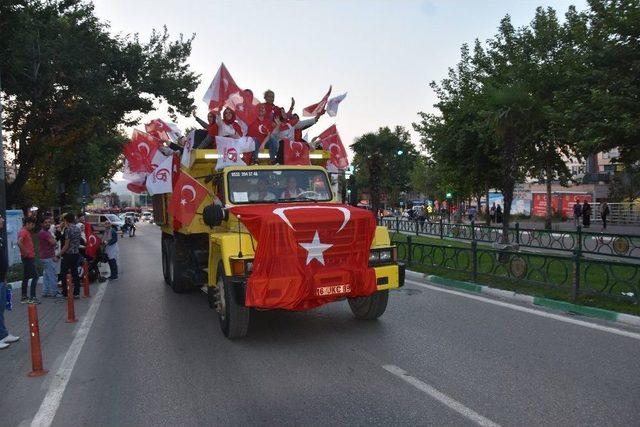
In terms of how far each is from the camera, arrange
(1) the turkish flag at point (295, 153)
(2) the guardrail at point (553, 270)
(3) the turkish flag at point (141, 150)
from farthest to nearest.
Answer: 1. (3) the turkish flag at point (141, 150)
2. (1) the turkish flag at point (295, 153)
3. (2) the guardrail at point (553, 270)

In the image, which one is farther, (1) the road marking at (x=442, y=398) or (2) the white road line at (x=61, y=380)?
(2) the white road line at (x=61, y=380)

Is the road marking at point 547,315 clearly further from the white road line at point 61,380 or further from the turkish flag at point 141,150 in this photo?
the white road line at point 61,380

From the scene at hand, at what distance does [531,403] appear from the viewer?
5039mm

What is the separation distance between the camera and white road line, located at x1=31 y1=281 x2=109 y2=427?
5047 mm

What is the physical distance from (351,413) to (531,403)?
1.65 metres

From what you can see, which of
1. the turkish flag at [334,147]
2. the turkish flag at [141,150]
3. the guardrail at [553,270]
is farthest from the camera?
the turkish flag at [141,150]

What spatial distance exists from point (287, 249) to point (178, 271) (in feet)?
18.4

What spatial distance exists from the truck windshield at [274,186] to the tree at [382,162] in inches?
119

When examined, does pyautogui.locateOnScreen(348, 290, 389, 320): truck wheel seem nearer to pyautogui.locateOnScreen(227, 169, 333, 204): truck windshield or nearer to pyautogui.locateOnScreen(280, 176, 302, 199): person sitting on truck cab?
pyautogui.locateOnScreen(227, 169, 333, 204): truck windshield

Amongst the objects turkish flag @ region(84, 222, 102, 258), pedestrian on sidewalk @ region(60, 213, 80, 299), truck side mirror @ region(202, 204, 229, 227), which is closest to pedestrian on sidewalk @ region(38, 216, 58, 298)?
pedestrian on sidewalk @ region(60, 213, 80, 299)

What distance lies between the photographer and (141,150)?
11.6 metres

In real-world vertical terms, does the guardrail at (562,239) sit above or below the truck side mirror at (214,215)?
below

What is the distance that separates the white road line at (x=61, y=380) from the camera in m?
5.05

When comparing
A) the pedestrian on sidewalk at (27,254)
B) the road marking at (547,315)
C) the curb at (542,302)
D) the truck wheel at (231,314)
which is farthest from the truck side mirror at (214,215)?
the curb at (542,302)
